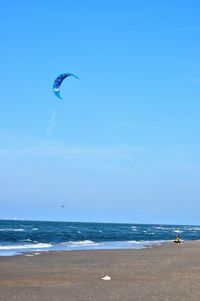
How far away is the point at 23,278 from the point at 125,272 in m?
4.28

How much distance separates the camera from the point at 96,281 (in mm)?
17375

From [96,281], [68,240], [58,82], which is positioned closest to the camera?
[96,281]

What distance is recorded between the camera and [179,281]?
17.2 m

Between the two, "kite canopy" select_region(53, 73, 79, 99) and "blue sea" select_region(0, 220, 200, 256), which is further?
"blue sea" select_region(0, 220, 200, 256)

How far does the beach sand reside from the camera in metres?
14.3

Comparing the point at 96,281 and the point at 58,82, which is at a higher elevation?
the point at 58,82

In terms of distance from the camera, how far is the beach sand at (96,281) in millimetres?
14281

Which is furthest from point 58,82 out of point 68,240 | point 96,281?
point 68,240

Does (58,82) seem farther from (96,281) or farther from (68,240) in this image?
(68,240)

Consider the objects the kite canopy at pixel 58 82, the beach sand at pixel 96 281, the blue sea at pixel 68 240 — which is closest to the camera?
the beach sand at pixel 96 281

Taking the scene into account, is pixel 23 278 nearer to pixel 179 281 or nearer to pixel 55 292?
pixel 55 292

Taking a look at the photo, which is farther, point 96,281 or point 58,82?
point 58,82

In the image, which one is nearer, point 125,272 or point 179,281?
point 179,281

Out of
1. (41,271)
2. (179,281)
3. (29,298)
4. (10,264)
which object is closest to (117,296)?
(29,298)
